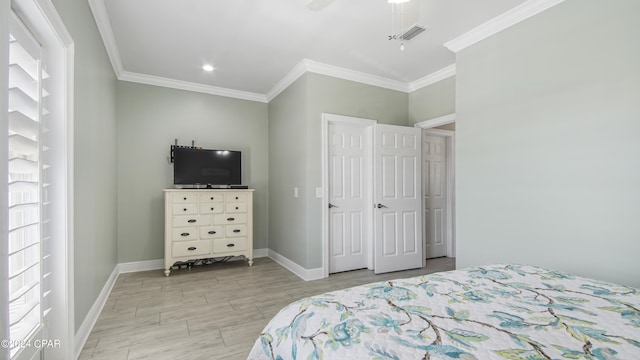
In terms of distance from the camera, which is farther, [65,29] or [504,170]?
[504,170]

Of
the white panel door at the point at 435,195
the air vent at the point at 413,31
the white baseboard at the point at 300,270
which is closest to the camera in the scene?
the air vent at the point at 413,31

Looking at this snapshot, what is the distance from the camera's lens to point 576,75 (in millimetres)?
2174

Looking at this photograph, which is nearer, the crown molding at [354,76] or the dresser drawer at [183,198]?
the crown molding at [354,76]

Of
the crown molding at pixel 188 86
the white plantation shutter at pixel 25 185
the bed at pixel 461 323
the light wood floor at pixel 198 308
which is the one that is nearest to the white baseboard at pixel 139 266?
the light wood floor at pixel 198 308

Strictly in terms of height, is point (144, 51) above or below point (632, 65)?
above

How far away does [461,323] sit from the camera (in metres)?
1.04

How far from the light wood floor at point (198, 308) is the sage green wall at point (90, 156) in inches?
11.0

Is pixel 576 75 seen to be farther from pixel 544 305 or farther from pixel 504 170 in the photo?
pixel 544 305

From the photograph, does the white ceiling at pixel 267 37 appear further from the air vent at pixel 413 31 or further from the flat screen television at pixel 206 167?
the flat screen television at pixel 206 167

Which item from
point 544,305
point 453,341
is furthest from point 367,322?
point 544,305

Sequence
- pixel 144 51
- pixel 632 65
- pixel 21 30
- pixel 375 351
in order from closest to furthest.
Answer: pixel 375 351 → pixel 21 30 → pixel 632 65 → pixel 144 51

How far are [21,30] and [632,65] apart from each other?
3.53 meters

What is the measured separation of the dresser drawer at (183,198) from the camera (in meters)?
3.84

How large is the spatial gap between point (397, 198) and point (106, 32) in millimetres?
3739
